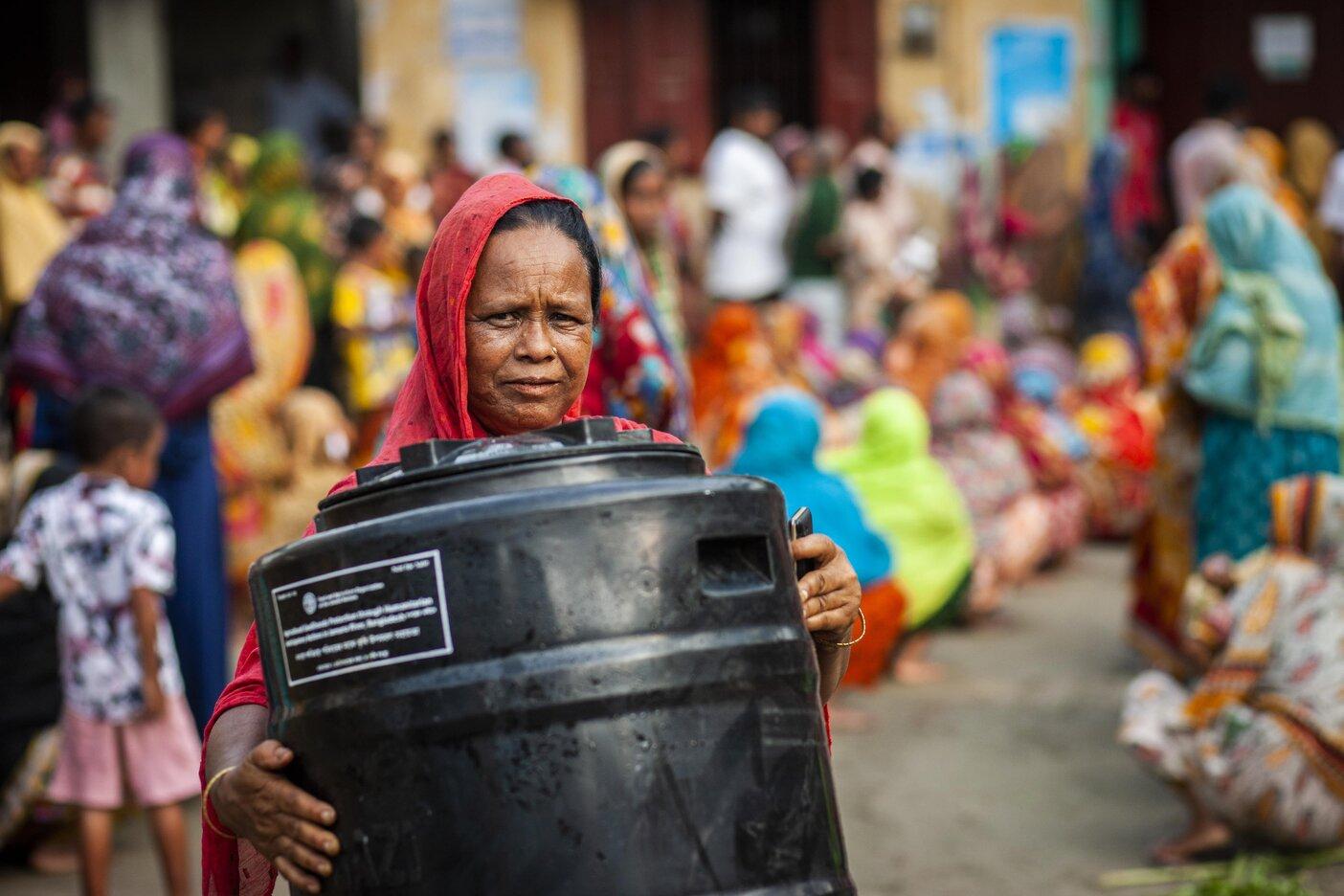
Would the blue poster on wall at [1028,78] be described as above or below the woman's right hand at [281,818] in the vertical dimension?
above

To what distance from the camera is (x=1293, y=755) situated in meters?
4.24

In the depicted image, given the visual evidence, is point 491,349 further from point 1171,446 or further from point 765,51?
point 765,51

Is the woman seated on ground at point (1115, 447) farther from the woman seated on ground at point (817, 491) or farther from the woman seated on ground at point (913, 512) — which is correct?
the woman seated on ground at point (817, 491)

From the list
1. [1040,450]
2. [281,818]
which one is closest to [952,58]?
[1040,450]

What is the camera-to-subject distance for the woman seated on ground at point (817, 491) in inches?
245

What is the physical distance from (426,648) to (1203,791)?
343cm

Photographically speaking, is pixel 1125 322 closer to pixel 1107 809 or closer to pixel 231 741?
pixel 1107 809

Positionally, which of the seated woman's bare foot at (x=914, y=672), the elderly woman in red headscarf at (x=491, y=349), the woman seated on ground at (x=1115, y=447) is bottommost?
the seated woman's bare foot at (x=914, y=672)

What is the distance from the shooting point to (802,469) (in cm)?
631

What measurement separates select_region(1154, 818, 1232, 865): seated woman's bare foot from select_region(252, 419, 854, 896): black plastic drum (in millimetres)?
3267

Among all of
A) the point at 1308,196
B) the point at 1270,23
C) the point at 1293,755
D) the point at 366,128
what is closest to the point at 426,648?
the point at 1293,755

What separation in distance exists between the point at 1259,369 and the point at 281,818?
455 cm

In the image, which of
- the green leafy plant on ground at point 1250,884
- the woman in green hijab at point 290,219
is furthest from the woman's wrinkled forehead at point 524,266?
the woman in green hijab at point 290,219

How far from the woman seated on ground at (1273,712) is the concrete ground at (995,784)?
0.23m
